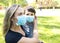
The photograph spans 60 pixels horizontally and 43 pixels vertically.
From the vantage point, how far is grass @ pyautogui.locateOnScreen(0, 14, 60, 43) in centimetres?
211

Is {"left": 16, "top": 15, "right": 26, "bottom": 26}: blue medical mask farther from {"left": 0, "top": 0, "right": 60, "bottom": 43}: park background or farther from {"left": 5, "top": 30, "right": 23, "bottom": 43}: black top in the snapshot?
{"left": 0, "top": 0, "right": 60, "bottom": 43}: park background

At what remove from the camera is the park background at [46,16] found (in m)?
2.11

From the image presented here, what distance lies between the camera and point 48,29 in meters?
2.15

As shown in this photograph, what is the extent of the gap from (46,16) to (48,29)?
6.4 inches

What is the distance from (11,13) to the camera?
1.32 m

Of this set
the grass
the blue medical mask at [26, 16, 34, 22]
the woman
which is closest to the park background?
the grass

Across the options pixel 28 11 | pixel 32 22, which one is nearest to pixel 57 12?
pixel 28 11

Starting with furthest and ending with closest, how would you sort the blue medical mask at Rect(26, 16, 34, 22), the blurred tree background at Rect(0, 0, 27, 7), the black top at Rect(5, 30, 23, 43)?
the blurred tree background at Rect(0, 0, 27, 7) < the blue medical mask at Rect(26, 16, 34, 22) < the black top at Rect(5, 30, 23, 43)

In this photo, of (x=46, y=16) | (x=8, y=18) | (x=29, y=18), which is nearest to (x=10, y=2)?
(x=46, y=16)

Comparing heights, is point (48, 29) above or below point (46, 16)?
below

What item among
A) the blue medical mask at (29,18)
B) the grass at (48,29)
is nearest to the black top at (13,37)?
the blue medical mask at (29,18)

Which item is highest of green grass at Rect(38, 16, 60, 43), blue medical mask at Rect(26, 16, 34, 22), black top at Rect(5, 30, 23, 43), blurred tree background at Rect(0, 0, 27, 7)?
blurred tree background at Rect(0, 0, 27, 7)

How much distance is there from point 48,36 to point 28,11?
0.55m

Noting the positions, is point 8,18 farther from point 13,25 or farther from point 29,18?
point 29,18
